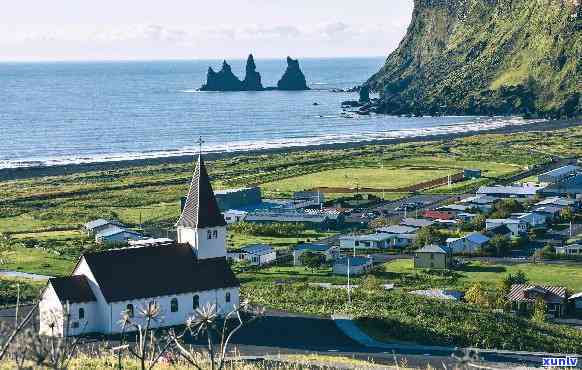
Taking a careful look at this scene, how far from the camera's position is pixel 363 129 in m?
198

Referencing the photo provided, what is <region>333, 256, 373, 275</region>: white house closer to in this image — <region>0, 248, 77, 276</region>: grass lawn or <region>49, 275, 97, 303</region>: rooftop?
<region>0, 248, 77, 276</region>: grass lawn

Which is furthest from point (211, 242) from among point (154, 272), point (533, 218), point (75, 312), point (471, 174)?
point (471, 174)

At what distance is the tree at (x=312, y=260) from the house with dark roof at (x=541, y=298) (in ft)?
50.4

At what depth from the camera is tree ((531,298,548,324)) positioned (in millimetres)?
58219

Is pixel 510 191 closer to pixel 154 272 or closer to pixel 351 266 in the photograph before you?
pixel 351 266

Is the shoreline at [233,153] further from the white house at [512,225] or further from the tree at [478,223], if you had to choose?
the white house at [512,225]

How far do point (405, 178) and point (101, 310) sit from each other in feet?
245

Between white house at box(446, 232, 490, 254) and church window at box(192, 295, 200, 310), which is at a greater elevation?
church window at box(192, 295, 200, 310)

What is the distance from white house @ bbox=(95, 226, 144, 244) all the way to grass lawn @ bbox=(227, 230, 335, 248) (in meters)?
6.81

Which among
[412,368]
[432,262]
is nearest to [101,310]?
[412,368]

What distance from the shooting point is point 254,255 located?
75688 millimetres

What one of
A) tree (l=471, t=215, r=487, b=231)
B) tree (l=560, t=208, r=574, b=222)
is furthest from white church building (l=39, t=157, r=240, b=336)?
tree (l=560, t=208, r=574, b=222)

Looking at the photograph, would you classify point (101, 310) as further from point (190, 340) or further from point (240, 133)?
point (240, 133)

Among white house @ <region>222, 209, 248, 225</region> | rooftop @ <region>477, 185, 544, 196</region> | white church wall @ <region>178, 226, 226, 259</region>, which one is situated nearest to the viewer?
white church wall @ <region>178, 226, 226, 259</region>
